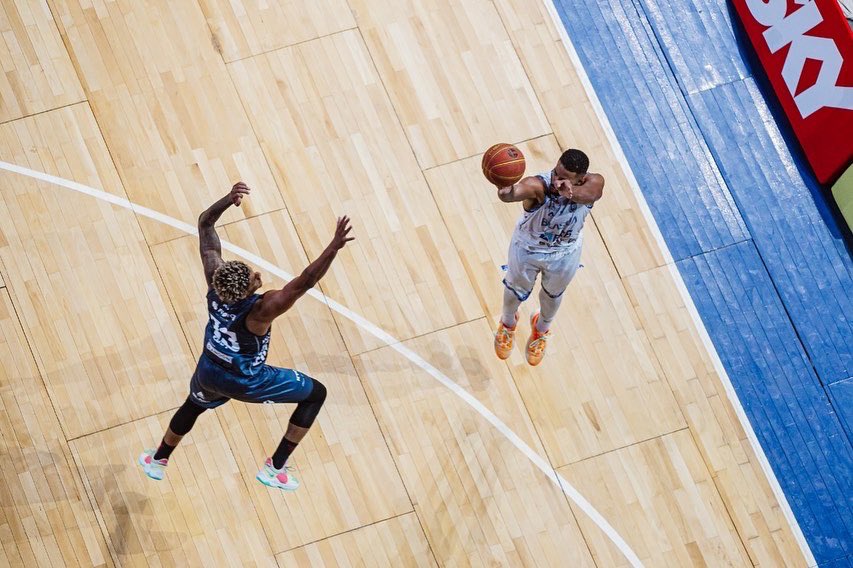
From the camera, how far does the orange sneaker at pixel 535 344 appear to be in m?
6.77

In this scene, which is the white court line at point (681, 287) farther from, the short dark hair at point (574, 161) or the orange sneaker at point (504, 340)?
the short dark hair at point (574, 161)

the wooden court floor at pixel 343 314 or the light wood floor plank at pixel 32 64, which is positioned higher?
the light wood floor plank at pixel 32 64

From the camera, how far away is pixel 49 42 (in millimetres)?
7562

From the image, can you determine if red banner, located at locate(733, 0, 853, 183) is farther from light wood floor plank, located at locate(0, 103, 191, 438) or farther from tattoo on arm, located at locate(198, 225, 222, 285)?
light wood floor plank, located at locate(0, 103, 191, 438)

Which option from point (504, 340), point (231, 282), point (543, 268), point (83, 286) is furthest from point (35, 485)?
point (543, 268)

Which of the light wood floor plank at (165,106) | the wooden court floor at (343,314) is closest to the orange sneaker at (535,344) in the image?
the wooden court floor at (343,314)

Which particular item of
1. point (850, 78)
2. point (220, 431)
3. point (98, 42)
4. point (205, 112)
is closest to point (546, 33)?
point (850, 78)

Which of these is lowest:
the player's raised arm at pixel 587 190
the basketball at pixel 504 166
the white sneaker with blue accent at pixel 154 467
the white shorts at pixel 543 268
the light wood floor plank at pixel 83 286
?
the white sneaker with blue accent at pixel 154 467

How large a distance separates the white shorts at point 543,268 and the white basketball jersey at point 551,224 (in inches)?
1.5

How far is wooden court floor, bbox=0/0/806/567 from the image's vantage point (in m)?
6.51

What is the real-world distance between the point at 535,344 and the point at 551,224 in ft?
4.97

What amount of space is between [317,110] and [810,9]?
164 inches

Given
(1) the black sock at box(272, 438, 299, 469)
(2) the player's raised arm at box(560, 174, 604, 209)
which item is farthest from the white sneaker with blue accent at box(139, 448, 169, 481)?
(2) the player's raised arm at box(560, 174, 604, 209)

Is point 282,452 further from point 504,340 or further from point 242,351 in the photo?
point 504,340
